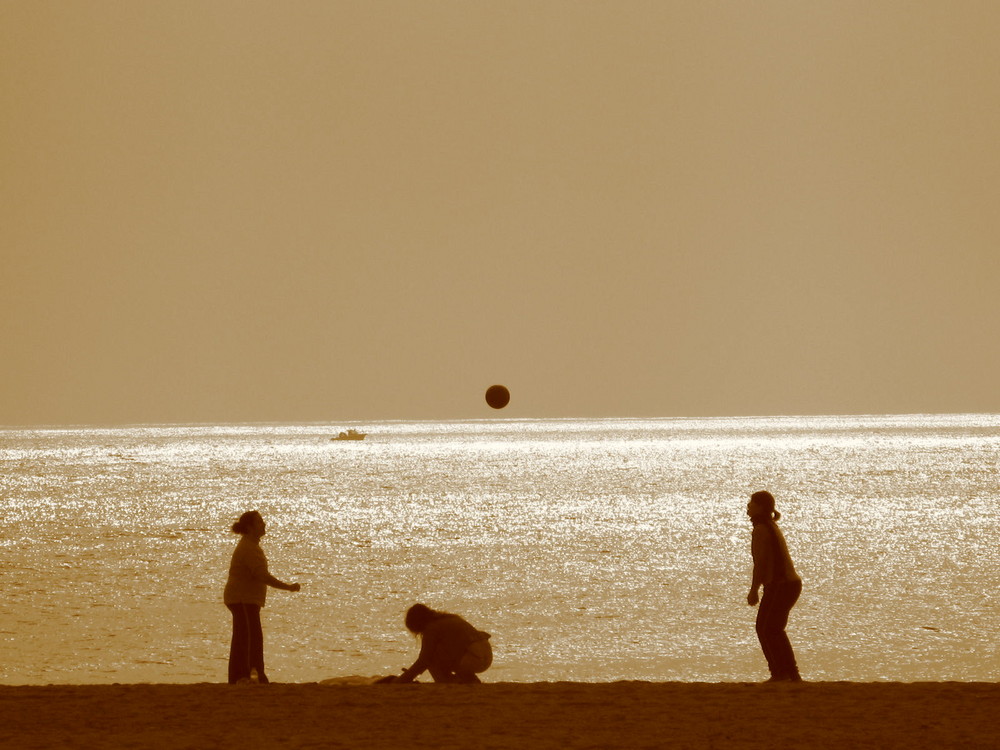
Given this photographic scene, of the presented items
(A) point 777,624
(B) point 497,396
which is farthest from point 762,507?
(B) point 497,396

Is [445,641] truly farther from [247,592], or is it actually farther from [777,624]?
[777,624]

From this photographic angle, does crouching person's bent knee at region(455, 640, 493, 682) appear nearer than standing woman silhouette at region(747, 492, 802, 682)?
No

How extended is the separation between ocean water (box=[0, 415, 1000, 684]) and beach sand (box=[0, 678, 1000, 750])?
25.9ft

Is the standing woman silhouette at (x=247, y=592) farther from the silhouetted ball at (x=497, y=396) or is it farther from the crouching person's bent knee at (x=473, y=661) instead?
the silhouetted ball at (x=497, y=396)

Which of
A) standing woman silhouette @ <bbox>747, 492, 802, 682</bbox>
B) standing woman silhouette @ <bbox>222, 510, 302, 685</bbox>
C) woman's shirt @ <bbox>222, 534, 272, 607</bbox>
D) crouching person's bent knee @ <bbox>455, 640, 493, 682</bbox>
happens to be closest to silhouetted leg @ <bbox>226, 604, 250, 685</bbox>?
standing woman silhouette @ <bbox>222, 510, 302, 685</bbox>

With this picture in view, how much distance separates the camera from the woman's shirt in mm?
12820

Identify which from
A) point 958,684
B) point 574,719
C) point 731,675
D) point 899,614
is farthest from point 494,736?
point 899,614

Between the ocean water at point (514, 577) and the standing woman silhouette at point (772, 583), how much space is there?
7088mm

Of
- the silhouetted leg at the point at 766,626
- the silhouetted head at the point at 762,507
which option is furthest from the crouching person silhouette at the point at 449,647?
the silhouetted head at the point at 762,507

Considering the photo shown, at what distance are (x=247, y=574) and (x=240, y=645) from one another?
2.43 ft

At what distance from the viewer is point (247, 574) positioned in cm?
1289

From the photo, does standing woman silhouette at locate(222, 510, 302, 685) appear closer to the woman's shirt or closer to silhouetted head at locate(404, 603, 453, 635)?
the woman's shirt

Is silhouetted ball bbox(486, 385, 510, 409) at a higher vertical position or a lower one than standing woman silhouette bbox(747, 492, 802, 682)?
higher

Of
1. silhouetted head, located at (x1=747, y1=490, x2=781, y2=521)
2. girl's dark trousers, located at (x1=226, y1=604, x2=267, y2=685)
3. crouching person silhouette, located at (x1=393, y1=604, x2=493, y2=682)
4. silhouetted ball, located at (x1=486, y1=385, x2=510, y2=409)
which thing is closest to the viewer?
silhouetted head, located at (x1=747, y1=490, x2=781, y2=521)
